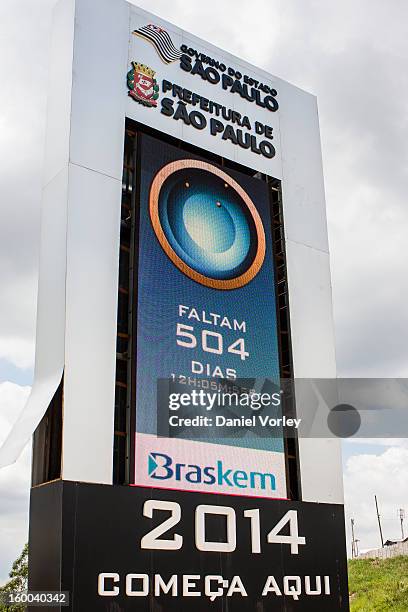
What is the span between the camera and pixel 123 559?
13789 millimetres

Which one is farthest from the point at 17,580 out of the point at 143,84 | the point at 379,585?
the point at 143,84

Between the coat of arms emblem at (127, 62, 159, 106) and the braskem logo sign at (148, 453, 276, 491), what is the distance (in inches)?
320

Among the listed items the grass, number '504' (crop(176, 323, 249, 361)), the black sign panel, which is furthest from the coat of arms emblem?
the grass

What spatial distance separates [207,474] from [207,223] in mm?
5787

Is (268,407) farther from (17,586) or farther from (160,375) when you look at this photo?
(17,586)

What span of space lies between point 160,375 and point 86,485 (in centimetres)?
279

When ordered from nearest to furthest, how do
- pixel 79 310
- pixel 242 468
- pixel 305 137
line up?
pixel 79 310, pixel 242 468, pixel 305 137

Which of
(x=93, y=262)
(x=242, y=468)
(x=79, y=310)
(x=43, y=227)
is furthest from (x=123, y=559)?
(x=43, y=227)

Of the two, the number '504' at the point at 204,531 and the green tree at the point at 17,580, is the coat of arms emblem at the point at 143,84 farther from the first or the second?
the green tree at the point at 17,580

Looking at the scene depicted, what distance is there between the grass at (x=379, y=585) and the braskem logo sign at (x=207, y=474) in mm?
15812

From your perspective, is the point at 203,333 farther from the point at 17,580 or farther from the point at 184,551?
the point at 17,580

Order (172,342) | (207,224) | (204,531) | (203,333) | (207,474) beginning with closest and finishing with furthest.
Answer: (204,531) < (207,474) < (172,342) < (203,333) < (207,224)

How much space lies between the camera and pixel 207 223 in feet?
58.4

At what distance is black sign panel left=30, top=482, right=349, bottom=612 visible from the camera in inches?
A: 529
